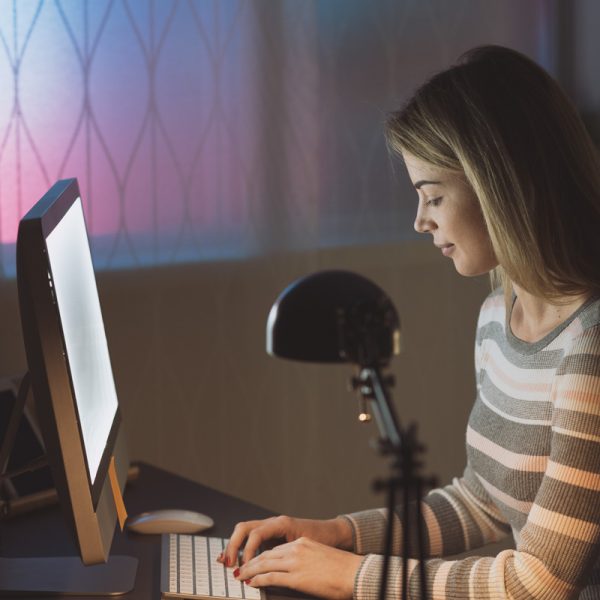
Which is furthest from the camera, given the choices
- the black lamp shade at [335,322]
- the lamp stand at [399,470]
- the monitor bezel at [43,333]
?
the monitor bezel at [43,333]

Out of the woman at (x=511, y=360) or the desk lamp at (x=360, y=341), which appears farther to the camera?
the woman at (x=511, y=360)

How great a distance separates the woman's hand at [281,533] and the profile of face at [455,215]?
0.41m

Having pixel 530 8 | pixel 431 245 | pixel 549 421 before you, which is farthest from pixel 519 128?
pixel 530 8

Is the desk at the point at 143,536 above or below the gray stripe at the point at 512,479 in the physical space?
below

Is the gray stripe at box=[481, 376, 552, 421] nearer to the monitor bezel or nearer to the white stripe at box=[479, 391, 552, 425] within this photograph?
the white stripe at box=[479, 391, 552, 425]

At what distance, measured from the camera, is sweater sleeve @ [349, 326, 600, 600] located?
40.8 inches

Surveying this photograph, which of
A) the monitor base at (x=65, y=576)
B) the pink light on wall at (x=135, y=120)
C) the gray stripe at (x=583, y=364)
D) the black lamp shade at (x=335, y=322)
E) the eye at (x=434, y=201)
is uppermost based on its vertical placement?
the pink light on wall at (x=135, y=120)

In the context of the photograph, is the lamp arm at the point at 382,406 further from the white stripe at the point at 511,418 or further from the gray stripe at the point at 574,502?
the white stripe at the point at 511,418

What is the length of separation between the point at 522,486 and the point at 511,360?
19 centimetres

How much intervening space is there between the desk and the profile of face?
0.48 metres

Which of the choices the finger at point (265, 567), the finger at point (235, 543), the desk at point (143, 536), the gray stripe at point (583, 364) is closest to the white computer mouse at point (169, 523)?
the desk at point (143, 536)

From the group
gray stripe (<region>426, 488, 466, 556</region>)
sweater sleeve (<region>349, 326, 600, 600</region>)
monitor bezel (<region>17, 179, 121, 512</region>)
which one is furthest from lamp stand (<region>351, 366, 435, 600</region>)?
gray stripe (<region>426, 488, 466, 556</region>)

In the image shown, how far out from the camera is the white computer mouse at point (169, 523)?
1279mm

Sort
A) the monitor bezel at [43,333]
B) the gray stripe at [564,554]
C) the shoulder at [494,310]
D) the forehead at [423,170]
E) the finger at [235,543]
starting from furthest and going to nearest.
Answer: the shoulder at [494,310] < the forehead at [423,170] < the finger at [235,543] < the gray stripe at [564,554] < the monitor bezel at [43,333]
